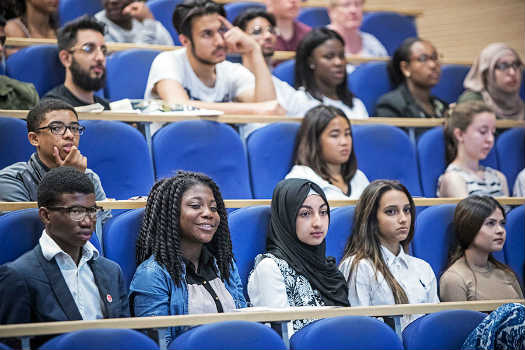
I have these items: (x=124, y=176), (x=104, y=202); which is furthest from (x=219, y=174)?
(x=104, y=202)

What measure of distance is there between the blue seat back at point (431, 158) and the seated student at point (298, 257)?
0.43 m

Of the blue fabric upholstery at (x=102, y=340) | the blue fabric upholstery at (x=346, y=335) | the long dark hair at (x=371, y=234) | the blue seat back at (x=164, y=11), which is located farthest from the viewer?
the blue seat back at (x=164, y=11)

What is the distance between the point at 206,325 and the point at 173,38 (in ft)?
4.03

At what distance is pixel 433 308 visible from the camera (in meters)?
1.02

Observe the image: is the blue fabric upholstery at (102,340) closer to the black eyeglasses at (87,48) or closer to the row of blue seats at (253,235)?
the row of blue seats at (253,235)

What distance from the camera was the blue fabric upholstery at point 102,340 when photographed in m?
0.80

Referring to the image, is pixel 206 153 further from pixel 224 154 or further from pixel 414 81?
pixel 414 81

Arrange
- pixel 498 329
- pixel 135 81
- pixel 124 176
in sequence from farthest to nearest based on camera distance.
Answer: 1. pixel 135 81
2. pixel 124 176
3. pixel 498 329

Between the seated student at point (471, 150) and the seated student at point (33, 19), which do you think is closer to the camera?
the seated student at point (471, 150)

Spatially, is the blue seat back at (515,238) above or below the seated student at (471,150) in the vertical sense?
below

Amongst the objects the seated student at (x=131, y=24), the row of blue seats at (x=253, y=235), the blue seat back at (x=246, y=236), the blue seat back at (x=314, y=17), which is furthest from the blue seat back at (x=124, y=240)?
the blue seat back at (x=314, y=17)

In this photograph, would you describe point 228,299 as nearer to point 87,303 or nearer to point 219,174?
point 87,303

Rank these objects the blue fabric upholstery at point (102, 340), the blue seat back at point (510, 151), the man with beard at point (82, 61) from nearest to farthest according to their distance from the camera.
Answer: the blue fabric upholstery at point (102, 340) < the man with beard at point (82, 61) < the blue seat back at point (510, 151)

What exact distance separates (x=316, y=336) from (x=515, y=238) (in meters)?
0.65
